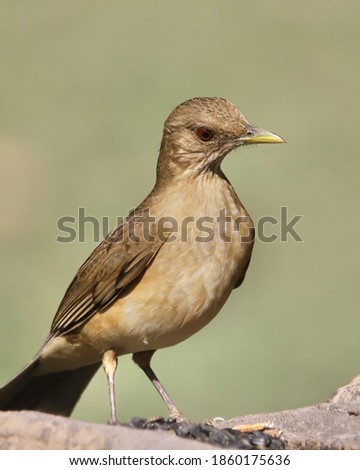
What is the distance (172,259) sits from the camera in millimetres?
8156

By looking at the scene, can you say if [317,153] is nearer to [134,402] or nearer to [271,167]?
[271,167]

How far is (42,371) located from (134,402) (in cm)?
266

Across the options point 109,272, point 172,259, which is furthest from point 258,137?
point 109,272

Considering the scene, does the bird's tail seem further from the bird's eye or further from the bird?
the bird's eye

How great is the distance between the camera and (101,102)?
17.4 m

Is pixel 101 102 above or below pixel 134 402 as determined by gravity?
above

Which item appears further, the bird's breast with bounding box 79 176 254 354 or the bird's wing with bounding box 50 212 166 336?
the bird's wing with bounding box 50 212 166 336

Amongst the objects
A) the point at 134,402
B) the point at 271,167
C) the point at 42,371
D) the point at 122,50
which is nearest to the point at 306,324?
the point at 134,402

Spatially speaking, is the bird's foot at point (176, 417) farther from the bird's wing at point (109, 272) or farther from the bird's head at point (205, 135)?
the bird's head at point (205, 135)

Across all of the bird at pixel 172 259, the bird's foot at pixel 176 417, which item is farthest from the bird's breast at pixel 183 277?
the bird's foot at pixel 176 417

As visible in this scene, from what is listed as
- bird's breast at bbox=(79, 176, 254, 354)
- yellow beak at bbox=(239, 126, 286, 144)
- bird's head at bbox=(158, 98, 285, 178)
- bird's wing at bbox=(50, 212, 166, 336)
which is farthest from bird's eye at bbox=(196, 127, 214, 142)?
bird's wing at bbox=(50, 212, 166, 336)

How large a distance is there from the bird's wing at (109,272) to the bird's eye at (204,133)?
63cm

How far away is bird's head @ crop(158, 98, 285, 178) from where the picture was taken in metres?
8.44

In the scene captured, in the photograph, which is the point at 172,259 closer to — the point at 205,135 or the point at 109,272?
the point at 109,272
